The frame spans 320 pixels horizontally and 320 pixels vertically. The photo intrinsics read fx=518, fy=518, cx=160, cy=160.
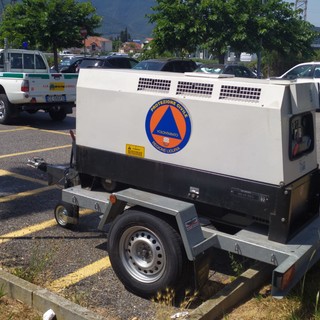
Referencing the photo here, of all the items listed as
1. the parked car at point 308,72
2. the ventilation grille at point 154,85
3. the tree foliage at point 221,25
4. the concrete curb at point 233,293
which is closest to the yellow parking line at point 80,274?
the concrete curb at point 233,293

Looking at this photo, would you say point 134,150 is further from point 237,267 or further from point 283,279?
point 283,279

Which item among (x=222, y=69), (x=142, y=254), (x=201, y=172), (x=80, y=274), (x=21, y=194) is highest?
(x=222, y=69)

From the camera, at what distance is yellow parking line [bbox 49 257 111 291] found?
452cm

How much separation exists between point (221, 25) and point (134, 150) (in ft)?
72.9

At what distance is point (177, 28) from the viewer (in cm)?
2541

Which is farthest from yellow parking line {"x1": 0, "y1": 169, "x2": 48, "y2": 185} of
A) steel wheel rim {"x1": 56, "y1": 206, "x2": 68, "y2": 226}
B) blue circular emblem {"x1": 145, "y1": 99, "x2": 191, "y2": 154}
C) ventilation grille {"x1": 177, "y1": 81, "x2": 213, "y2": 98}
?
ventilation grille {"x1": 177, "y1": 81, "x2": 213, "y2": 98}

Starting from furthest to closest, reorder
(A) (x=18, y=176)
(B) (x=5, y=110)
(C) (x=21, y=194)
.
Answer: (B) (x=5, y=110)
(A) (x=18, y=176)
(C) (x=21, y=194)

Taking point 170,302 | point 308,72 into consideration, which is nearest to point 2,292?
point 170,302

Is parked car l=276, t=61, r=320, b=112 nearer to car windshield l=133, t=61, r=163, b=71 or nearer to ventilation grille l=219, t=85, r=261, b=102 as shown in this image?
car windshield l=133, t=61, r=163, b=71

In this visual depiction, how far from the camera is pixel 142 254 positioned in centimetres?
432

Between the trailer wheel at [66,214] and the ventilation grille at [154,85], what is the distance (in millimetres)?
1709

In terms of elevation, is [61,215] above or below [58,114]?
below

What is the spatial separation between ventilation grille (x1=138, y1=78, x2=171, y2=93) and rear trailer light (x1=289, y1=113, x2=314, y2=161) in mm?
1098

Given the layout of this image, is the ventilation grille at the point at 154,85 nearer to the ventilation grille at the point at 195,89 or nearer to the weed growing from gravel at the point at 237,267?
the ventilation grille at the point at 195,89
